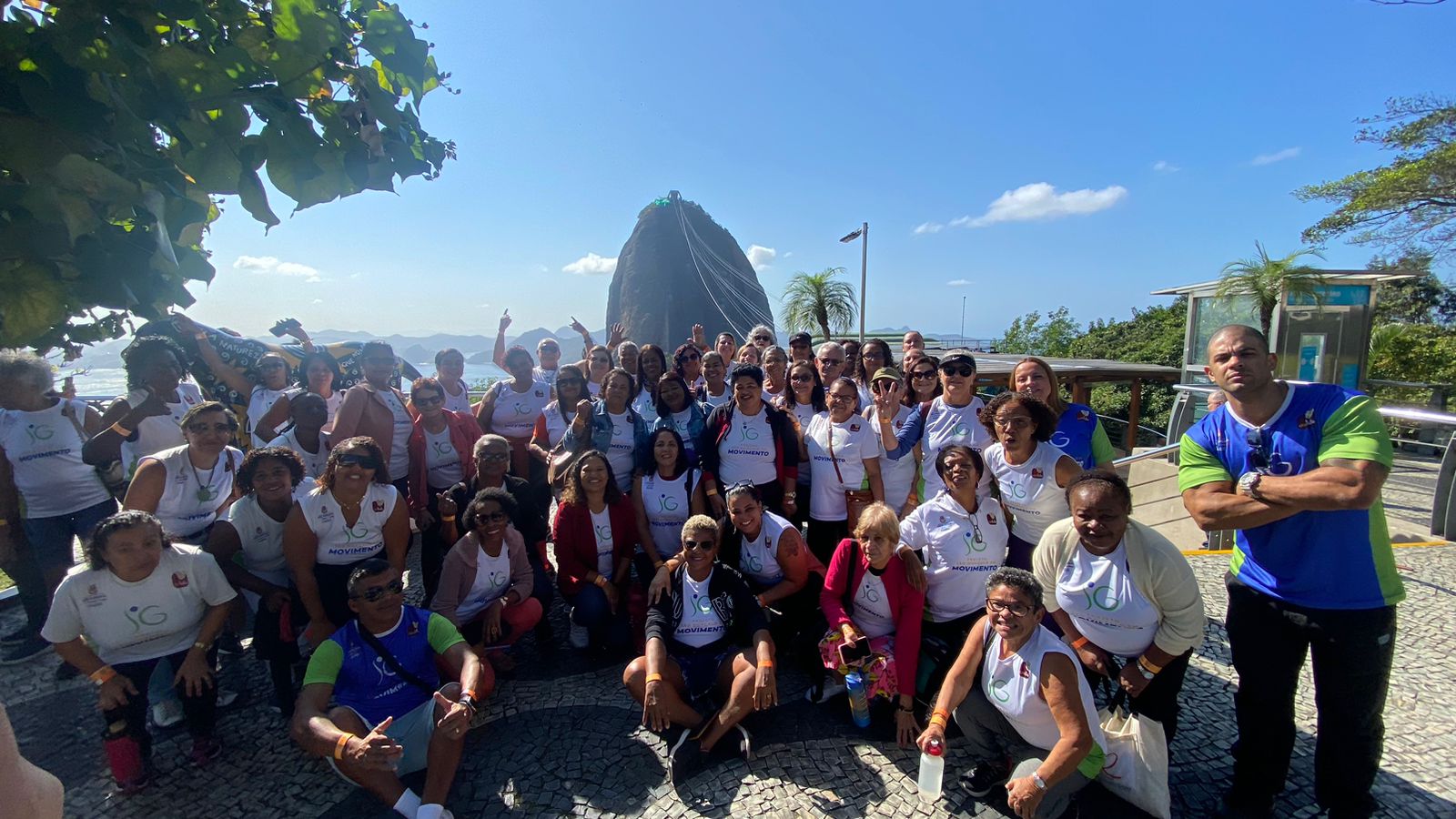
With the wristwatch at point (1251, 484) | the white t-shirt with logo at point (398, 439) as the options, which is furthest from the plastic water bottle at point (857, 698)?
the white t-shirt with logo at point (398, 439)

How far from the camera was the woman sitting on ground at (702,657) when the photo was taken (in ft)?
10.5

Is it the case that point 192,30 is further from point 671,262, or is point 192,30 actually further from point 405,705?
point 671,262

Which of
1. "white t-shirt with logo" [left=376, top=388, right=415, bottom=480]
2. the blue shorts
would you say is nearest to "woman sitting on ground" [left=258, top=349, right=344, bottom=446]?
A: "white t-shirt with logo" [left=376, top=388, right=415, bottom=480]

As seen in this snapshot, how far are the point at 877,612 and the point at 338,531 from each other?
343 centimetres

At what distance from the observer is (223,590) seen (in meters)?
3.44

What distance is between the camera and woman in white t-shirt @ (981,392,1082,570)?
3.41m

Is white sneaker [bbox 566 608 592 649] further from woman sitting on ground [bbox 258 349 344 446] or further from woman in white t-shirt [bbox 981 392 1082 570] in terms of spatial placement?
woman in white t-shirt [bbox 981 392 1082 570]

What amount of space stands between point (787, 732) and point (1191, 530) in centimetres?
747

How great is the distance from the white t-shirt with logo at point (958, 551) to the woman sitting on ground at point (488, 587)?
8.78ft

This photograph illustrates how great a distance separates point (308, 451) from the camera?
4.41m

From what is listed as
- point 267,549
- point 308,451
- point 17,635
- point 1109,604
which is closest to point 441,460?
point 308,451

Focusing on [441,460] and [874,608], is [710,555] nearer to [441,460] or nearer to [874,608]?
[874,608]

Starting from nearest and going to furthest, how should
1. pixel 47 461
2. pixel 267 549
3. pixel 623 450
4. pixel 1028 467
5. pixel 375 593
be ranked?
pixel 375 593, pixel 1028 467, pixel 267 549, pixel 47 461, pixel 623 450

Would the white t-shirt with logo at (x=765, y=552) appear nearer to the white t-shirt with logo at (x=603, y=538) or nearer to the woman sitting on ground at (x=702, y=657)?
the woman sitting on ground at (x=702, y=657)
